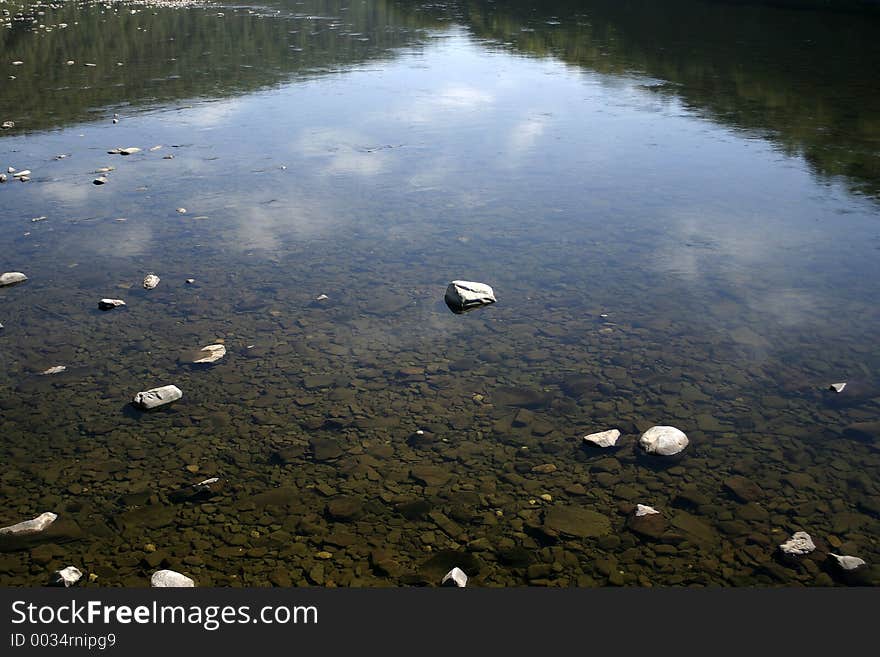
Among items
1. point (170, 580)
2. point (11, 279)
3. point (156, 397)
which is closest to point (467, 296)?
point (156, 397)

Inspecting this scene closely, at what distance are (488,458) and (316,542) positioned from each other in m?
2.06

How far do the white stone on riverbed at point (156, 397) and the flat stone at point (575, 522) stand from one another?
4551 millimetres

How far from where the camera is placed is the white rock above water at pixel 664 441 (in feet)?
27.0

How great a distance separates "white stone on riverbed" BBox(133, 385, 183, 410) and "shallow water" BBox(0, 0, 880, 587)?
0.13m

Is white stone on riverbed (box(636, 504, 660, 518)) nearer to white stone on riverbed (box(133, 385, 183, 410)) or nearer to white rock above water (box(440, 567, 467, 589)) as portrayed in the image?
white rock above water (box(440, 567, 467, 589))

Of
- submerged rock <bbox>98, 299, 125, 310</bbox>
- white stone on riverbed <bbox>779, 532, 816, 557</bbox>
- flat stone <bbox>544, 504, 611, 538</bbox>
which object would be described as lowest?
flat stone <bbox>544, 504, 611, 538</bbox>

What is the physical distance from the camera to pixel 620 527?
732 cm

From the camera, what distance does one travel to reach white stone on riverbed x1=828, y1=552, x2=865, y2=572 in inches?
262

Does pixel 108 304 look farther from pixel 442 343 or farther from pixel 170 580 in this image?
pixel 170 580

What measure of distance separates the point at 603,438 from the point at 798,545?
7.11 feet

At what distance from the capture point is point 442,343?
10.5m

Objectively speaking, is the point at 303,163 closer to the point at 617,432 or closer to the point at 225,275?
the point at 225,275

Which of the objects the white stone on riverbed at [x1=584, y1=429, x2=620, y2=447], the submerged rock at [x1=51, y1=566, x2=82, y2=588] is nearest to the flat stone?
the white stone on riverbed at [x1=584, y1=429, x2=620, y2=447]

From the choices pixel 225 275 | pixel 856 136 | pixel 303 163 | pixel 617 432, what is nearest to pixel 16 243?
pixel 225 275
